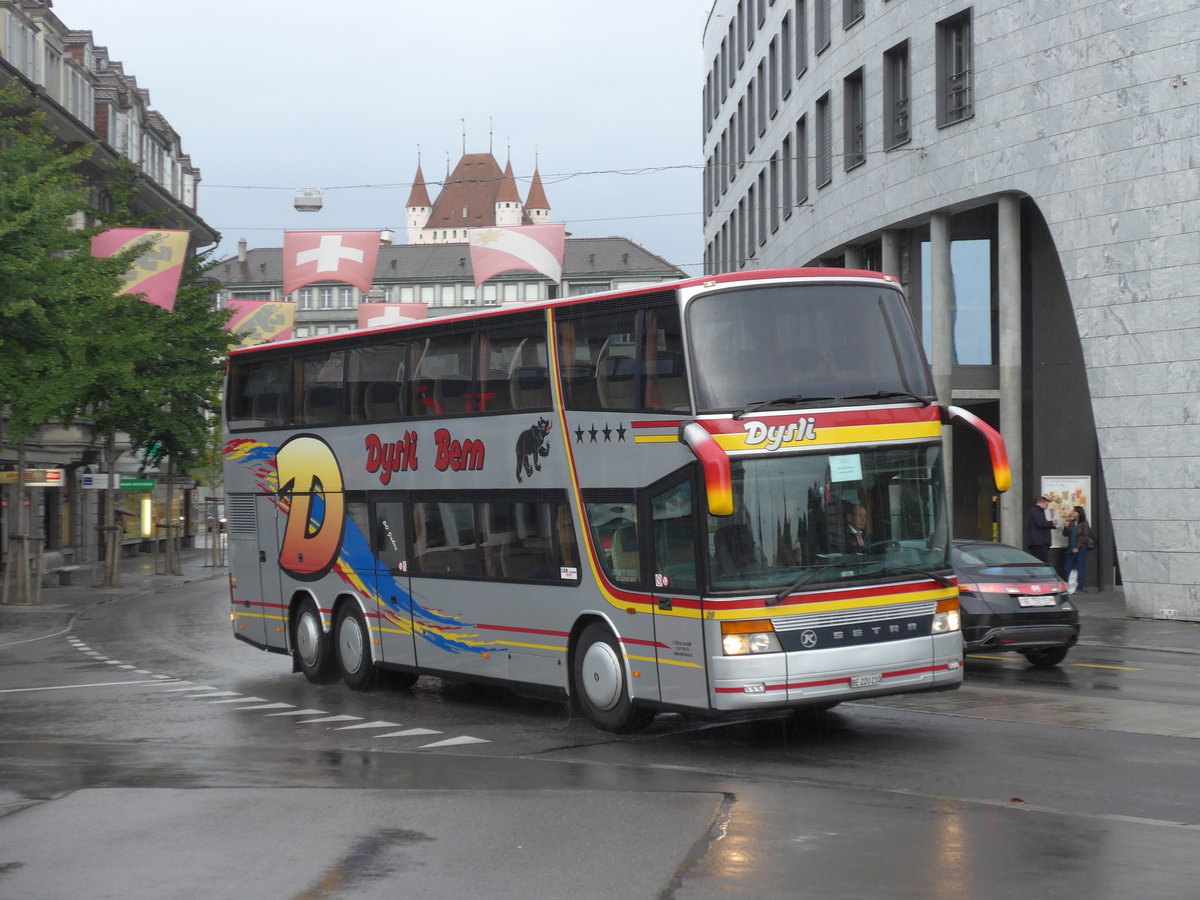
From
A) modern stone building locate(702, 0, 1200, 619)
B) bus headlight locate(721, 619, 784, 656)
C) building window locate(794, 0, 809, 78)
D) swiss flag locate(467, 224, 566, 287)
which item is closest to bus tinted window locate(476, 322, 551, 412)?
bus headlight locate(721, 619, 784, 656)

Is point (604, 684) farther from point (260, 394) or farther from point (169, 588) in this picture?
point (169, 588)

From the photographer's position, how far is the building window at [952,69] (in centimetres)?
3064

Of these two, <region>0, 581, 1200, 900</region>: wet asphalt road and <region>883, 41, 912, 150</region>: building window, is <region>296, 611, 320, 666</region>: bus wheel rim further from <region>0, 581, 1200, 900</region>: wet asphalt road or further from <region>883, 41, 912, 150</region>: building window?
<region>883, 41, 912, 150</region>: building window

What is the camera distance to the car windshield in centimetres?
1811

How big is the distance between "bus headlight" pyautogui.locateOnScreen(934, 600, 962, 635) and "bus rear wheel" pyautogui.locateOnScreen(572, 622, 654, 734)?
249cm

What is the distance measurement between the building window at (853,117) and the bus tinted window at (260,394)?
63.1 ft

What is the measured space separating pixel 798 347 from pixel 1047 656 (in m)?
7.88

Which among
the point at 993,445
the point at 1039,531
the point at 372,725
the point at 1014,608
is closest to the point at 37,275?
the point at 372,725

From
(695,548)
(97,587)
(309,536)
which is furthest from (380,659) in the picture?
(97,587)

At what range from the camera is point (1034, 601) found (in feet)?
58.3

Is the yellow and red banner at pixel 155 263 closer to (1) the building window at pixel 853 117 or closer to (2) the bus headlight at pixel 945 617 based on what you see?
(1) the building window at pixel 853 117

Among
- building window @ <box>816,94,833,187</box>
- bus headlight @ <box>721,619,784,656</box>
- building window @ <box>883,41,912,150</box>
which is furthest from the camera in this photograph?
building window @ <box>816,94,833,187</box>

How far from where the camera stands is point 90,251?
31219mm

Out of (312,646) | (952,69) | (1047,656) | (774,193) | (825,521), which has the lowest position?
(1047,656)
